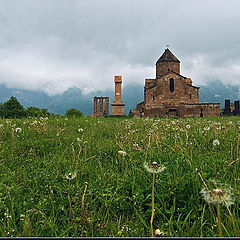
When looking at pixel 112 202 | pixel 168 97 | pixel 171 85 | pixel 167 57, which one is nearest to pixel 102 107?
pixel 168 97

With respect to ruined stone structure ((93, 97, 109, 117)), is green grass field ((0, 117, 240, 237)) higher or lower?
lower

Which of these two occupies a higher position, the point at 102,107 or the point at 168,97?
the point at 168,97

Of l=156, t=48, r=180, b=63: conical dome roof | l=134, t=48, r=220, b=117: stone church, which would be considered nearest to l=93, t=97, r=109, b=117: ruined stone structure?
l=134, t=48, r=220, b=117: stone church

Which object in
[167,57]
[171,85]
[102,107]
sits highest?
[167,57]

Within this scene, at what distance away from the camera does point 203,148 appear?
11.5ft

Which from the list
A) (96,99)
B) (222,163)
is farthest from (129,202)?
(96,99)

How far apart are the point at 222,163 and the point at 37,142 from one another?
3.32 meters

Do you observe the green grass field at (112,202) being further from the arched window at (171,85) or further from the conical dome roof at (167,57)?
the conical dome roof at (167,57)

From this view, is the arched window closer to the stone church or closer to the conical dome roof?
the stone church

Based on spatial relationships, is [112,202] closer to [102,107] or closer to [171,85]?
[171,85]

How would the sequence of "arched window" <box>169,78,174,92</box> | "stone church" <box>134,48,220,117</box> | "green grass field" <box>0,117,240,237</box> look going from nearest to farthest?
"green grass field" <box>0,117,240,237</box>
"stone church" <box>134,48,220,117</box>
"arched window" <box>169,78,174,92</box>

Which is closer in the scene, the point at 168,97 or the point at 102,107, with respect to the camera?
the point at 168,97

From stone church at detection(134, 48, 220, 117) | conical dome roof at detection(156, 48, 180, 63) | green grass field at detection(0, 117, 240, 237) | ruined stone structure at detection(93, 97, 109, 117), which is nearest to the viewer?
green grass field at detection(0, 117, 240, 237)

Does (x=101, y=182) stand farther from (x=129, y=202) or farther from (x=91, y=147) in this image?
(x=91, y=147)
